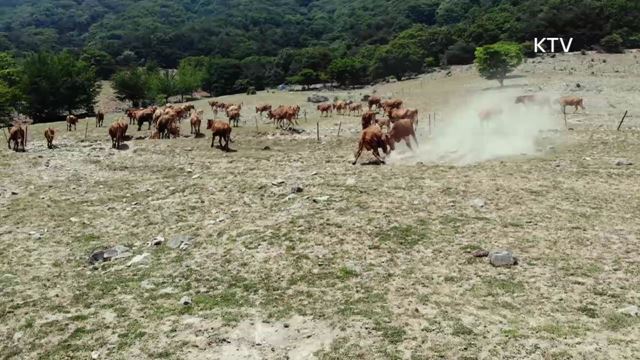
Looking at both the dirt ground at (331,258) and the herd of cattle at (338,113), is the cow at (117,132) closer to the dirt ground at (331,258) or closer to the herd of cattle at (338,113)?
the herd of cattle at (338,113)

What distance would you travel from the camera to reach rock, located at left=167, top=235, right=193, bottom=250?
49.4ft

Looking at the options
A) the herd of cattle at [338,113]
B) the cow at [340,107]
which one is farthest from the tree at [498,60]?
the cow at [340,107]

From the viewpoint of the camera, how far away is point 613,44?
96125mm

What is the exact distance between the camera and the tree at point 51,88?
74.4 metres

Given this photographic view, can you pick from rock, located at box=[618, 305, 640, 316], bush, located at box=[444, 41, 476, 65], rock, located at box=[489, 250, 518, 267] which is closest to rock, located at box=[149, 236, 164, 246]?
rock, located at box=[489, 250, 518, 267]

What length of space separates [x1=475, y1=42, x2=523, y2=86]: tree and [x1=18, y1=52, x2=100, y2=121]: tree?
2079 inches

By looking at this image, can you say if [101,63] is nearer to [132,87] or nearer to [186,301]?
[132,87]

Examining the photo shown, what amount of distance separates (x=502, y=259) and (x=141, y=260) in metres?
8.57

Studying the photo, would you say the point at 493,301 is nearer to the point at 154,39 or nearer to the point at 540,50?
the point at 540,50

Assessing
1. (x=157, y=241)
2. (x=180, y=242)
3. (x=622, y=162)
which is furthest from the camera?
(x=622, y=162)

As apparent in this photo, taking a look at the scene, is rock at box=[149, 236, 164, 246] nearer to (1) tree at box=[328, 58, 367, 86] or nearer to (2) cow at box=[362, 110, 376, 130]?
(2) cow at box=[362, 110, 376, 130]

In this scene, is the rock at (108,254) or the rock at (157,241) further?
the rock at (157,241)

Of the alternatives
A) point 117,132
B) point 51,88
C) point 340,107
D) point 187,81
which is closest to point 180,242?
point 117,132

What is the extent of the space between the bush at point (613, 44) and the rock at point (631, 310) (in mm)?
98154
